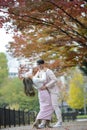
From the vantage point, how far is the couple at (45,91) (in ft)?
36.8

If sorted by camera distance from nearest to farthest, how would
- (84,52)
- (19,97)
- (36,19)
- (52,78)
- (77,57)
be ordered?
1. (52,78)
2. (36,19)
3. (84,52)
4. (77,57)
5. (19,97)

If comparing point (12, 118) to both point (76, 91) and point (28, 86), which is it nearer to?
point (28, 86)

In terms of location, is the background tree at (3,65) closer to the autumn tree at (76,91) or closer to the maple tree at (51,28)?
the autumn tree at (76,91)

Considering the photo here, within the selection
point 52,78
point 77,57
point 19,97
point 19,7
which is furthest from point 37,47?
point 19,97

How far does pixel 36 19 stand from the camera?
49.2 ft

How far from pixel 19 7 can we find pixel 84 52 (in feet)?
28.7

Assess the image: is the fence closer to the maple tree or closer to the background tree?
the maple tree

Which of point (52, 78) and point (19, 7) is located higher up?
point (19, 7)

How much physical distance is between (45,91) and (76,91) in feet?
204

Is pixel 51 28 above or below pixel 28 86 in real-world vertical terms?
above

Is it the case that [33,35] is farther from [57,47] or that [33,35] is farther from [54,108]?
[54,108]

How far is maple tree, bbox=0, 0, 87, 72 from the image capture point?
1270cm

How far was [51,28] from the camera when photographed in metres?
18.4

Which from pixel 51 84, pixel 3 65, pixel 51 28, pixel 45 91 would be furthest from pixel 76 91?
pixel 51 84
